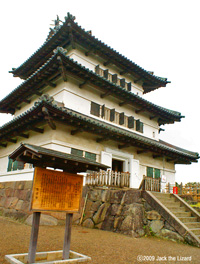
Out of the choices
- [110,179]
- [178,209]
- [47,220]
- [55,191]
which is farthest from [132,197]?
[55,191]

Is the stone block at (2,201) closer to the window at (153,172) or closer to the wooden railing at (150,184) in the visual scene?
the wooden railing at (150,184)

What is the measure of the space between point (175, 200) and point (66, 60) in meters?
9.27

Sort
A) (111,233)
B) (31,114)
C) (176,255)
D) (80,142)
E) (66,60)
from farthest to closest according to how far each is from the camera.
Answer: (80,142), (66,60), (31,114), (111,233), (176,255)

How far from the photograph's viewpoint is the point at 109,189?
10305 mm

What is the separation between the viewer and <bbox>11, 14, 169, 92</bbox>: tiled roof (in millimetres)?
13266

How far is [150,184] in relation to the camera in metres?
11.2

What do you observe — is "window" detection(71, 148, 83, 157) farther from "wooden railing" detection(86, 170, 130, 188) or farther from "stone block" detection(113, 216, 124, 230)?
"stone block" detection(113, 216, 124, 230)

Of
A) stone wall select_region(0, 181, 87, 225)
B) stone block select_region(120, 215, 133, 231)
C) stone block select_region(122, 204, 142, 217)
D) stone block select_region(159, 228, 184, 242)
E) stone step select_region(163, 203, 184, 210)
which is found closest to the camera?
stone block select_region(159, 228, 184, 242)

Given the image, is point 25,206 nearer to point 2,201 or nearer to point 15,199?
point 15,199

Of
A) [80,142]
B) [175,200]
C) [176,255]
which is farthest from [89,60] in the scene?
[176,255]

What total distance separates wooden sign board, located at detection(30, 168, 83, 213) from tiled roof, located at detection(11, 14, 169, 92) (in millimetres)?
10056

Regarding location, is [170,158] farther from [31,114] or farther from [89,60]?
[31,114]

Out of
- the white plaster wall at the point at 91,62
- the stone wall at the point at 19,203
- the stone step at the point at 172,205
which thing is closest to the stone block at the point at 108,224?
the stone wall at the point at 19,203

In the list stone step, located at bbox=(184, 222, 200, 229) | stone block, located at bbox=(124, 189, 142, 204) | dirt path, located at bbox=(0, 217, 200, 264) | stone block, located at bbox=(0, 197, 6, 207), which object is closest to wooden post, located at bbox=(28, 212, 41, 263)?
dirt path, located at bbox=(0, 217, 200, 264)
